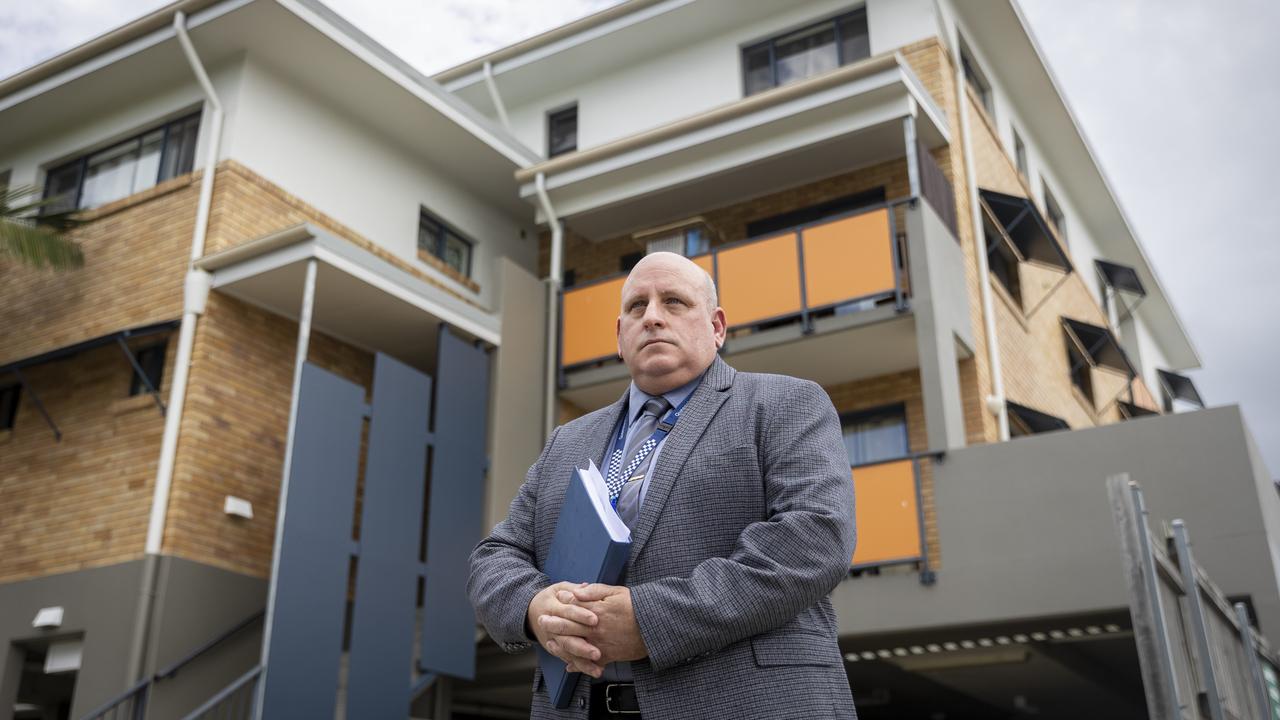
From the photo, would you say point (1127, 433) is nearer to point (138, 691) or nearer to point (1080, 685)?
point (1080, 685)

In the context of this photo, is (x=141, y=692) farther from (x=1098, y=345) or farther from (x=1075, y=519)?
(x=1098, y=345)

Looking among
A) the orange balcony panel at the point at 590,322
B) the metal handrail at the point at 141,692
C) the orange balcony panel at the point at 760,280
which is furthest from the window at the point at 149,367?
the orange balcony panel at the point at 760,280

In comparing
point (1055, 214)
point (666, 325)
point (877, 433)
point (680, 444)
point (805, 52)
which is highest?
point (1055, 214)

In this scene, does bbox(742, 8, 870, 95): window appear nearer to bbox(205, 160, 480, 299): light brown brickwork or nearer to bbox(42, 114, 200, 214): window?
bbox(205, 160, 480, 299): light brown brickwork

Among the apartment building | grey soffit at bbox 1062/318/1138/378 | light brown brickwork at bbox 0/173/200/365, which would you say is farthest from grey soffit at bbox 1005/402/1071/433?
light brown brickwork at bbox 0/173/200/365

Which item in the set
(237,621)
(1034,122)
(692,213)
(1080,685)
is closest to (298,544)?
(237,621)

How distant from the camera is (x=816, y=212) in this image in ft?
44.9

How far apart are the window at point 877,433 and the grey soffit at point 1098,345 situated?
504 cm

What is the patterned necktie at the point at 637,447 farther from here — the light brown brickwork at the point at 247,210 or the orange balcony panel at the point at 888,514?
the light brown brickwork at the point at 247,210

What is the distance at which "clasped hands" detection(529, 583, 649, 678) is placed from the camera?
2164 millimetres

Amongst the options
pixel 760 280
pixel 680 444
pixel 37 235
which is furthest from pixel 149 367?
pixel 680 444

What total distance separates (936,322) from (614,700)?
9400mm

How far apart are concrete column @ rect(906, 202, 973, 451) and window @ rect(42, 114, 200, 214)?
7.88 m

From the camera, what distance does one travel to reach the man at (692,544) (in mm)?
2166
